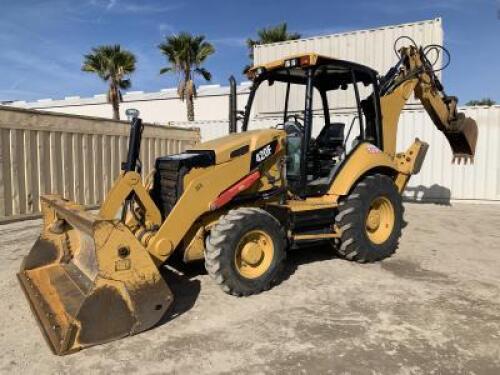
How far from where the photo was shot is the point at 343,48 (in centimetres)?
1413

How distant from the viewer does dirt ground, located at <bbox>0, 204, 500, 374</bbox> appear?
3182mm

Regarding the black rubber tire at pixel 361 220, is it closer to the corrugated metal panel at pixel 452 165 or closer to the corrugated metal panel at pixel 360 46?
the corrugated metal panel at pixel 452 165

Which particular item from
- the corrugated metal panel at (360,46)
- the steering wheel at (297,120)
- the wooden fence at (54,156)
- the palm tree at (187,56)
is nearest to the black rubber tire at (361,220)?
the steering wheel at (297,120)

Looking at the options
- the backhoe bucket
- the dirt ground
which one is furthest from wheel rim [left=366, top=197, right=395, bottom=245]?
the backhoe bucket

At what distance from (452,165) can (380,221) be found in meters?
6.47

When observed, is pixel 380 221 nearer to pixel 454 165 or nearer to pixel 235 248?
pixel 235 248

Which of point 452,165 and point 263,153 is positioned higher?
point 263,153

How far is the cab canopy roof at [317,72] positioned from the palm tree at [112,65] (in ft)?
67.9

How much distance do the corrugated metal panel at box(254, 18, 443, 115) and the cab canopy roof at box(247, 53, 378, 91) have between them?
5984 millimetres

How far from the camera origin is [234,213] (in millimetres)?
4398

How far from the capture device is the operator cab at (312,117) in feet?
17.2

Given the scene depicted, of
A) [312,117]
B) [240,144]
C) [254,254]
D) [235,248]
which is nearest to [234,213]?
[235,248]

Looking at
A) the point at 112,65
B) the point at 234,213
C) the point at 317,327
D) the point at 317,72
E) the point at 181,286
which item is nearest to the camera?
the point at 317,327

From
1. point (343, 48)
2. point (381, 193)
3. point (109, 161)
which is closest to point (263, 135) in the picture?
point (381, 193)
